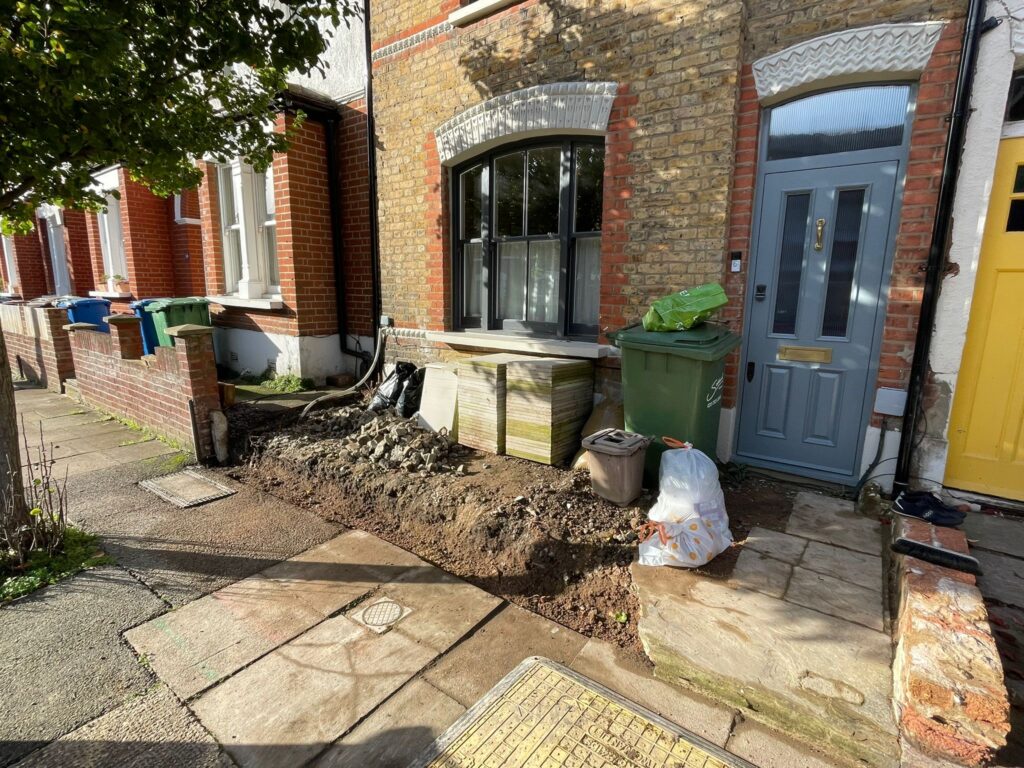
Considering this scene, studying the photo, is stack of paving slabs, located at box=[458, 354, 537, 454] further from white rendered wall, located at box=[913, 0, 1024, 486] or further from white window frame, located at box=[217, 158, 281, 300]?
white window frame, located at box=[217, 158, 281, 300]

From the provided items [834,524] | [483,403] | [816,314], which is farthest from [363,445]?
[816,314]

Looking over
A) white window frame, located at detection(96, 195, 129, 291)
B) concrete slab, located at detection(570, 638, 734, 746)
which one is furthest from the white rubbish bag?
white window frame, located at detection(96, 195, 129, 291)

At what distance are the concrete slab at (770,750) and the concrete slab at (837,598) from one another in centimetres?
74

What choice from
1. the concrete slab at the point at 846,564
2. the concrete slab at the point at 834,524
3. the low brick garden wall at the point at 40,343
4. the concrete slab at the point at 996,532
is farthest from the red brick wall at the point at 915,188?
the low brick garden wall at the point at 40,343

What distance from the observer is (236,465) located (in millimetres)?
4988

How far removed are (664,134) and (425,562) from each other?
375cm

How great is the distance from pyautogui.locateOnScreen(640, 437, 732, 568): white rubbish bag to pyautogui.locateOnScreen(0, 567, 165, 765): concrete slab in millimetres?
2599

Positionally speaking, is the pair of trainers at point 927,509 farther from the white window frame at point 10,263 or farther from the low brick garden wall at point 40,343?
the white window frame at point 10,263

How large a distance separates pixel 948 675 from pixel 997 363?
256 centimetres

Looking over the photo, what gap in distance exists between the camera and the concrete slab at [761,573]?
272 cm

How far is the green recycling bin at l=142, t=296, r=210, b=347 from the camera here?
735 centimetres

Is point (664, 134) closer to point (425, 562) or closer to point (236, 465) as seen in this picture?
point (425, 562)

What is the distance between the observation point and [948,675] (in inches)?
73.5

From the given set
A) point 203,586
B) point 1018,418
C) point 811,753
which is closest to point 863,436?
point 1018,418
